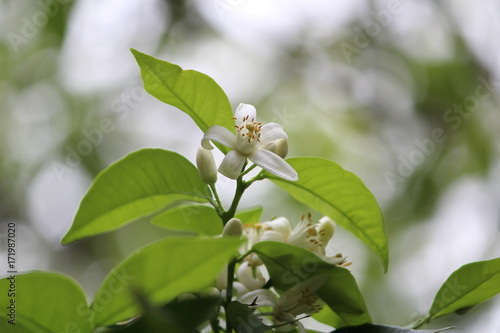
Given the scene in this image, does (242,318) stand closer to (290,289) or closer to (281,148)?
(290,289)

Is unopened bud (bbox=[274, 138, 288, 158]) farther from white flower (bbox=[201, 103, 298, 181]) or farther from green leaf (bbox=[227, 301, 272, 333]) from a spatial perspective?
green leaf (bbox=[227, 301, 272, 333])

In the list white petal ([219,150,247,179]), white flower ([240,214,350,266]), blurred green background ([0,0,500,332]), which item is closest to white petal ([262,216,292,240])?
white flower ([240,214,350,266])

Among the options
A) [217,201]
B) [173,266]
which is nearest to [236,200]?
[217,201]

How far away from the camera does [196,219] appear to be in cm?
72

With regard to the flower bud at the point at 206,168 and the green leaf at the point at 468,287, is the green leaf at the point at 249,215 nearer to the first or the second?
the flower bud at the point at 206,168

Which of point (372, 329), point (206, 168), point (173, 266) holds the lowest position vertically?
point (372, 329)

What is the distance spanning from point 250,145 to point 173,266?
264 millimetres

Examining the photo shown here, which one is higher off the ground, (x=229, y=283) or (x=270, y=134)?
(x=270, y=134)

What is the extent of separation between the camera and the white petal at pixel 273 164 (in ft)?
1.95

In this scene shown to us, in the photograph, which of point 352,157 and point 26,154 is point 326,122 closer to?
point 352,157

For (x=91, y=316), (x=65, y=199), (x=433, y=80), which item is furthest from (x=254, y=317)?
(x=433, y=80)

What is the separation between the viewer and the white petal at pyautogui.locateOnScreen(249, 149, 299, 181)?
596 mm

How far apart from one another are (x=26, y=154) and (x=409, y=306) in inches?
70.9

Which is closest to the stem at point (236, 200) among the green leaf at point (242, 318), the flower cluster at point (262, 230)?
the flower cluster at point (262, 230)
